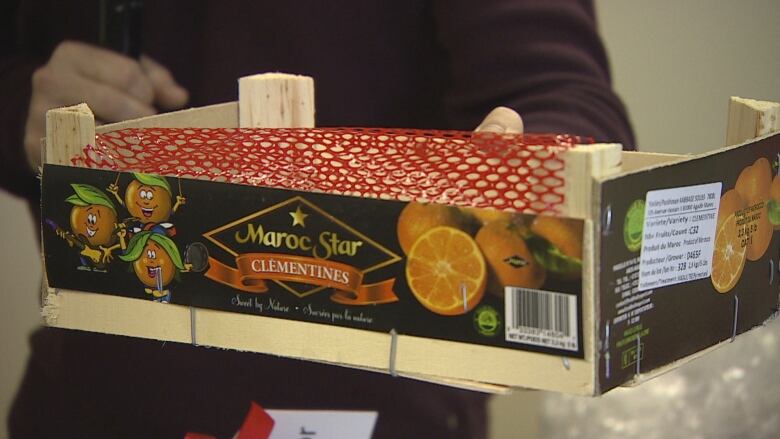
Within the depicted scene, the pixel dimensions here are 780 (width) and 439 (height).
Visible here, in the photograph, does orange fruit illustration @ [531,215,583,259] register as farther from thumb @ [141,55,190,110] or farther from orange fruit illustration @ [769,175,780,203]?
thumb @ [141,55,190,110]

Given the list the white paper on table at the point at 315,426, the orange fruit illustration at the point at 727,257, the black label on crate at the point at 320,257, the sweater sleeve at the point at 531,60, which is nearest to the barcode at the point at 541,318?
the black label on crate at the point at 320,257

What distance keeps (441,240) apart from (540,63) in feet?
2.59

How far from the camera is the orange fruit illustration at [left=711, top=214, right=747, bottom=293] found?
0.70 metres

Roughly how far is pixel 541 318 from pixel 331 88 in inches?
36.6

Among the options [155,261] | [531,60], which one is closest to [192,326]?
[155,261]

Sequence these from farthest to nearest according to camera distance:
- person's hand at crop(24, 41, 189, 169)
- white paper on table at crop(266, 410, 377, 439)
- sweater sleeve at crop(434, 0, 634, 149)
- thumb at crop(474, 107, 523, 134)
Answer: person's hand at crop(24, 41, 189, 169)
sweater sleeve at crop(434, 0, 634, 149)
white paper on table at crop(266, 410, 377, 439)
thumb at crop(474, 107, 523, 134)

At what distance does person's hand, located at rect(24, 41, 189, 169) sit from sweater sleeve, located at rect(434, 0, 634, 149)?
42 cm

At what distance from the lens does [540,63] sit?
4.53ft

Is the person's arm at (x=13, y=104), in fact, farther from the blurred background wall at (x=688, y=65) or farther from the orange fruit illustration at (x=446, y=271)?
the orange fruit illustration at (x=446, y=271)

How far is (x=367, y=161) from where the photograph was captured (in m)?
0.75

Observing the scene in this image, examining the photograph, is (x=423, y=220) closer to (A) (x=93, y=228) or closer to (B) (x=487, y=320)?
(B) (x=487, y=320)

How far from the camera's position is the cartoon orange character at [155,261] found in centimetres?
→ 73

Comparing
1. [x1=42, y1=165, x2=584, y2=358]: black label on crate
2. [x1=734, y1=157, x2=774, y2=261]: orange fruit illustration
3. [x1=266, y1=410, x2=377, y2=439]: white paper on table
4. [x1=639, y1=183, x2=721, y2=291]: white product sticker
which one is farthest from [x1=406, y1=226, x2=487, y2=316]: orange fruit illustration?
[x1=266, y1=410, x2=377, y2=439]: white paper on table

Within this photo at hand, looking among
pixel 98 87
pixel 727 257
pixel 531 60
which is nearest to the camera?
pixel 727 257
